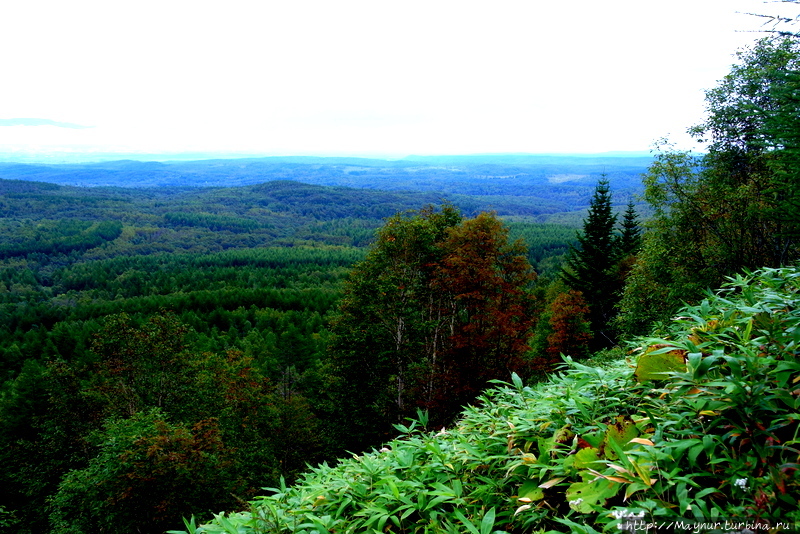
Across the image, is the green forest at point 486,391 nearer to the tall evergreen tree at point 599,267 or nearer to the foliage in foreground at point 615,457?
the foliage in foreground at point 615,457

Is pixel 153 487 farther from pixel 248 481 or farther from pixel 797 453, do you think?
pixel 797 453

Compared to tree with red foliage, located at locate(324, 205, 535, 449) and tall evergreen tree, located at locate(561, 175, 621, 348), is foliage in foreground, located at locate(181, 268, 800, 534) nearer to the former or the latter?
tree with red foliage, located at locate(324, 205, 535, 449)

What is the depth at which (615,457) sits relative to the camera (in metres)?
2.04

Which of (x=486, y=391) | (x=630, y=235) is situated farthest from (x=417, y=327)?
(x=630, y=235)

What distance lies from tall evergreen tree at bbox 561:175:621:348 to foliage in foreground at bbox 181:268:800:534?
25672 mm

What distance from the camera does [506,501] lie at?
225cm

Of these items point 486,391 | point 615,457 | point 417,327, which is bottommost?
point 417,327

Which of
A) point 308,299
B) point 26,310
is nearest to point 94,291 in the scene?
point 26,310

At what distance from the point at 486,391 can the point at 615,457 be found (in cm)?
135

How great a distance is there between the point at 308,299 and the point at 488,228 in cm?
5699

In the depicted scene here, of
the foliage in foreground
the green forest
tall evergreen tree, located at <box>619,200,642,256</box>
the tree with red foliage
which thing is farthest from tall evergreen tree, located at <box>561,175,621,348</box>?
the foliage in foreground

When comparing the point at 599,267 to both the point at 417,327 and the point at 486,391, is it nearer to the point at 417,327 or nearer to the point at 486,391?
the point at 417,327

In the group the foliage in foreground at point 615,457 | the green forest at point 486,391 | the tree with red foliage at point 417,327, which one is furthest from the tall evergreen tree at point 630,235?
the foliage in foreground at point 615,457

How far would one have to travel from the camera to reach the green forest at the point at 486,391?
1.98 m
